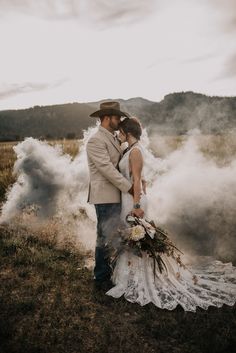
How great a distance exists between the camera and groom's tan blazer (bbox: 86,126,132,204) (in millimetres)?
5199

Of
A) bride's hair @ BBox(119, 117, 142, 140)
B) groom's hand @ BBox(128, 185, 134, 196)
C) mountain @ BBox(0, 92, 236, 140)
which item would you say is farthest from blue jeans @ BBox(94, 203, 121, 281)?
mountain @ BBox(0, 92, 236, 140)

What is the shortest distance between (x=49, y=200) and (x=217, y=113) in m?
16.0

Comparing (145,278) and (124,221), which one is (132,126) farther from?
(145,278)

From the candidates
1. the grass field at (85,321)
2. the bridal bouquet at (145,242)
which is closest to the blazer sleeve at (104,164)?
the bridal bouquet at (145,242)

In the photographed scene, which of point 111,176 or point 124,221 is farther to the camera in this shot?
point 124,221

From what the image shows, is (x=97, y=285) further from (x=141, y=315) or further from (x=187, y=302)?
(x=187, y=302)

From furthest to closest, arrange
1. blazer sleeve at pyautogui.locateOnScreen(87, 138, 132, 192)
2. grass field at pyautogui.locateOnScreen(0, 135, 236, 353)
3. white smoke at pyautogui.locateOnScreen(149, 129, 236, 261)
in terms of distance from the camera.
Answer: white smoke at pyautogui.locateOnScreen(149, 129, 236, 261), blazer sleeve at pyautogui.locateOnScreen(87, 138, 132, 192), grass field at pyautogui.locateOnScreen(0, 135, 236, 353)

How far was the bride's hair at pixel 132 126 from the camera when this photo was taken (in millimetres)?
5402

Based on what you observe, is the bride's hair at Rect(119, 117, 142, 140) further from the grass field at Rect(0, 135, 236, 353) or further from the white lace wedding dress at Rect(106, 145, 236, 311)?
the grass field at Rect(0, 135, 236, 353)

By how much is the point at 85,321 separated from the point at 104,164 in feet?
6.72

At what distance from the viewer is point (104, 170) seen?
17.0ft

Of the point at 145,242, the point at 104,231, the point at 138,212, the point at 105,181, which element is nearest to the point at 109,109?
the point at 105,181

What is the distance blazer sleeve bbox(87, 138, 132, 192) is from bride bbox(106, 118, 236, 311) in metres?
0.20

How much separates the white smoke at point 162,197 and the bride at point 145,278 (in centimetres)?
141
